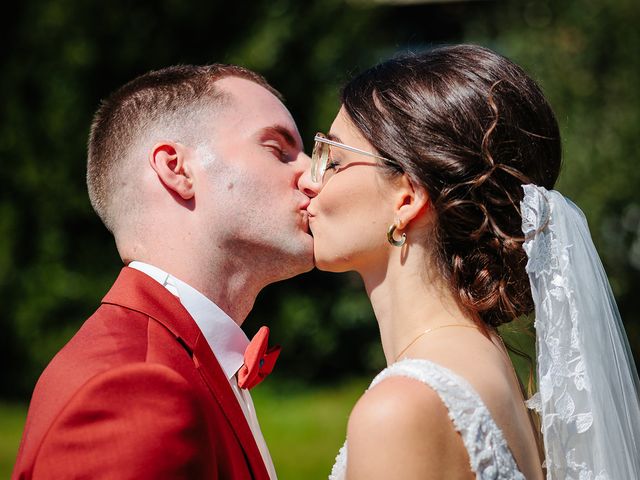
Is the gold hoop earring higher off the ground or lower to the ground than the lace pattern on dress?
higher

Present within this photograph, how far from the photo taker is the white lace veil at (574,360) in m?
2.70

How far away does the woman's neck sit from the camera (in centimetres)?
277

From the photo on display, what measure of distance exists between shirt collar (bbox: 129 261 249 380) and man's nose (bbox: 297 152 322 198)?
0.59 m

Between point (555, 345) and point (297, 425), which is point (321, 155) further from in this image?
point (297, 425)

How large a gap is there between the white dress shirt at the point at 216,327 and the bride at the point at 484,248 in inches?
19.3

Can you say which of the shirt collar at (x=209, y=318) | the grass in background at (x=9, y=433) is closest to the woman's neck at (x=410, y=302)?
the shirt collar at (x=209, y=318)

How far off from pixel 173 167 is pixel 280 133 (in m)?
0.51

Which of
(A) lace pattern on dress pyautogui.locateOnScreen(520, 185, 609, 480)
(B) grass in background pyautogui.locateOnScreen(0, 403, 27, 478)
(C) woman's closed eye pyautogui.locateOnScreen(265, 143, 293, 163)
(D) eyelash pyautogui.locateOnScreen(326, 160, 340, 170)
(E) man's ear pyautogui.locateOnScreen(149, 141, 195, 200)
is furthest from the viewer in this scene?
(B) grass in background pyautogui.locateOnScreen(0, 403, 27, 478)

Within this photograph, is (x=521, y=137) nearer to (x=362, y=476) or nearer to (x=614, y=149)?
(x=362, y=476)

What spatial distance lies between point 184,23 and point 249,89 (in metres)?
6.98

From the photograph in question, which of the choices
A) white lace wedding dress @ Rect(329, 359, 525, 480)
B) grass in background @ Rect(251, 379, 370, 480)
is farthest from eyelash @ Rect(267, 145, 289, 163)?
grass in background @ Rect(251, 379, 370, 480)

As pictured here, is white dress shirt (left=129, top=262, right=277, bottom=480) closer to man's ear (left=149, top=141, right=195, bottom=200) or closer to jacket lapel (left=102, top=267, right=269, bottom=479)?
jacket lapel (left=102, top=267, right=269, bottom=479)

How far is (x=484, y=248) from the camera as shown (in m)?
2.85

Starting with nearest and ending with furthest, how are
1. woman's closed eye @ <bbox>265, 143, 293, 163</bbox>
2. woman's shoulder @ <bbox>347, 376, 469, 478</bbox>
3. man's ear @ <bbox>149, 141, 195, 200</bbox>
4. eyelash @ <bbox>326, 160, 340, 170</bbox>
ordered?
woman's shoulder @ <bbox>347, 376, 469, 478</bbox> < eyelash @ <bbox>326, 160, 340, 170</bbox> < man's ear @ <bbox>149, 141, 195, 200</bbox> < woman's closed eye @ <bbox>265, 143, 293, 163</bbox>
